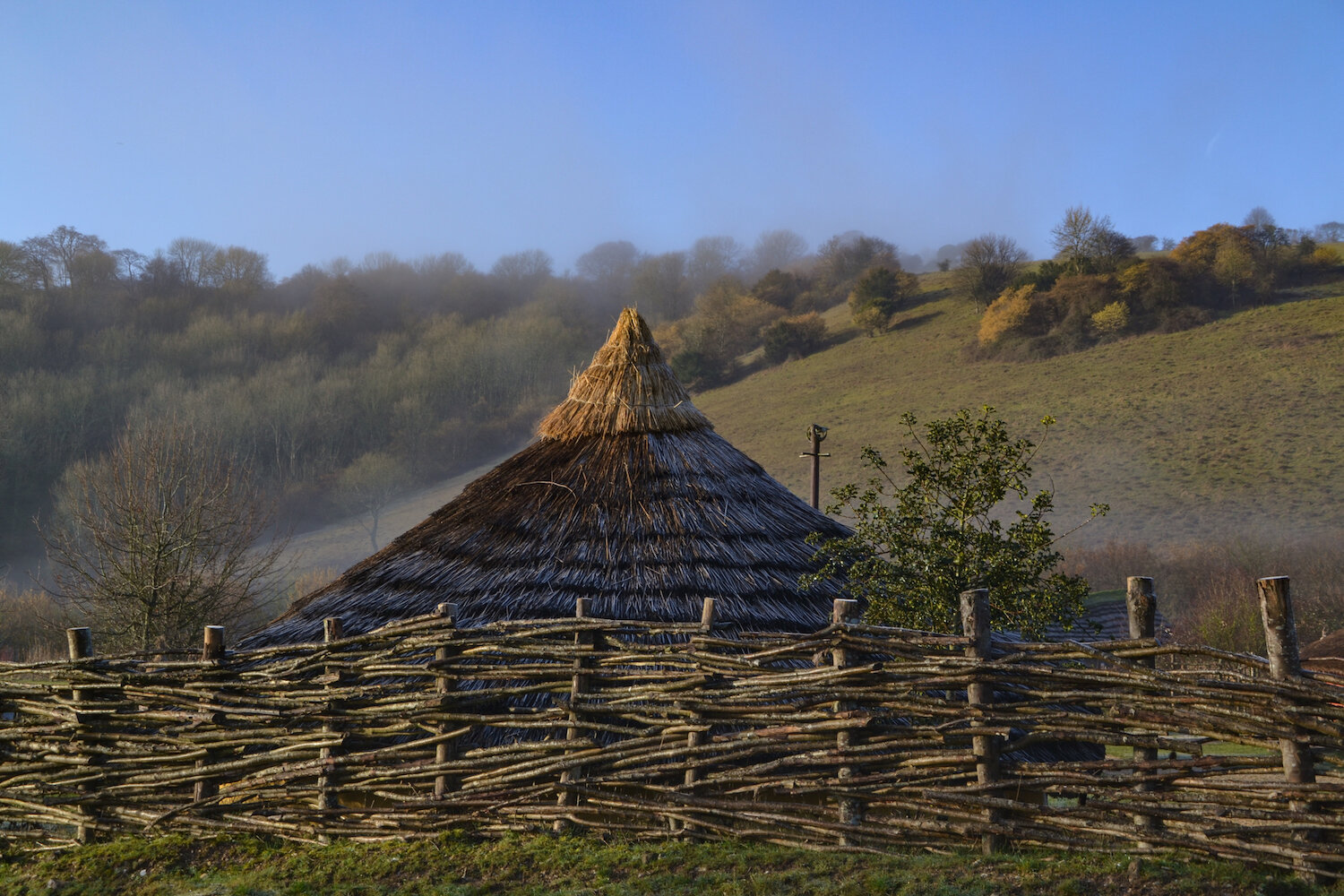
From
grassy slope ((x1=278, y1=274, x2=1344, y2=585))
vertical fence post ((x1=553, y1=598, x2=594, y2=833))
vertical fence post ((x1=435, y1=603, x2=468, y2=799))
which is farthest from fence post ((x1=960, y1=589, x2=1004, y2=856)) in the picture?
grassy slope ((x1=278, y1=274, x2=1344, y2=585))

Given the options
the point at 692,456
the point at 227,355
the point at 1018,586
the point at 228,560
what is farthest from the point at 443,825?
the point at 227,355

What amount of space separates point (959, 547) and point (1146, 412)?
1301 inches

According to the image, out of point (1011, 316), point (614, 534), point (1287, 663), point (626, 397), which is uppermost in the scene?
point (1011, 316)

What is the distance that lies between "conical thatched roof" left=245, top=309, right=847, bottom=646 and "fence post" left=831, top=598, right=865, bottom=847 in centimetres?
132

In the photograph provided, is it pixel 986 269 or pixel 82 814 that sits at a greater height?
pixel 986 269

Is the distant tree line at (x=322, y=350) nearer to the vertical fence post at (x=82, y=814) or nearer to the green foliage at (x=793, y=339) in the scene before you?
the green foliage at (x=793, y=339)

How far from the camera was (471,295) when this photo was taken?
8550 cm

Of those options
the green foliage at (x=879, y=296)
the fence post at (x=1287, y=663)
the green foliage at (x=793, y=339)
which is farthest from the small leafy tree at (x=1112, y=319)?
the fence post at (x=1287, y=663)

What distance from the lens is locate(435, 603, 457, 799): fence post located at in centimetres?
536

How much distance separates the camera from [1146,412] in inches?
1372

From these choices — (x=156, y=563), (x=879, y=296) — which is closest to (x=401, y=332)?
(x=879, y=296)

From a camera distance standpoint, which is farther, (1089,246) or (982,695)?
(1089,246)

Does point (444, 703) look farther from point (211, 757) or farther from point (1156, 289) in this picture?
point (1156, 289)

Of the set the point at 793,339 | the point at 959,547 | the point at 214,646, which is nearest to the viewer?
the point at 959,547
